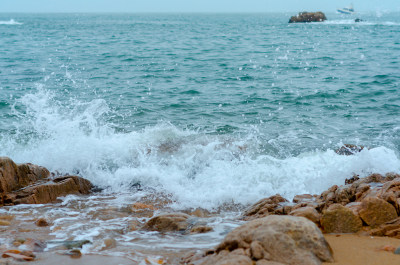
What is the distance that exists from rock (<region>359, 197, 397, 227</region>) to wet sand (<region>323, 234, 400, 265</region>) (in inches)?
10.9

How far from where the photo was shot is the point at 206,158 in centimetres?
860

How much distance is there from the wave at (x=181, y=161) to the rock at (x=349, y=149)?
27 cm

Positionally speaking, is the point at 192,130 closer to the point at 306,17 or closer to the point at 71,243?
the point at 71,243

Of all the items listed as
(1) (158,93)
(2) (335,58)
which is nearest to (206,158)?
(1) (158,93)

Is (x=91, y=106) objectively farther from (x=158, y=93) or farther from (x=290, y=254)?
(x=290, y=254)

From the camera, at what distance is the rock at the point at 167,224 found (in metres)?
5.13

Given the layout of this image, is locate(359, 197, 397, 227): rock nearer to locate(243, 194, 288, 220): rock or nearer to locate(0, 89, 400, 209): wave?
locate(243, 194, 288, 220): rock

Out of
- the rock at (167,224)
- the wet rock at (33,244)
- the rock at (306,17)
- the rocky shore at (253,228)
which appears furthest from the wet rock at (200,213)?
the rock at (306,17)

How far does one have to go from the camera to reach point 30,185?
22.3 feet

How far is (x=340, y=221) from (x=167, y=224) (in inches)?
80.3

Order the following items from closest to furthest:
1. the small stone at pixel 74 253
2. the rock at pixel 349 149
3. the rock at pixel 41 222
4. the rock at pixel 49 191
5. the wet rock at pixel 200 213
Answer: the small stone at pixel 74 253 → the rock at pixel 41 222 → the wet rock at pixel 200 213 → the rock at pixel 49 191 → the rock at pixel 349 149

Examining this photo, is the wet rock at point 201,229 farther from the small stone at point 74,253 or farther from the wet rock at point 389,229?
the wet rock at point 389,229

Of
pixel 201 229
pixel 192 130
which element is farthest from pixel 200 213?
pixel 192 130

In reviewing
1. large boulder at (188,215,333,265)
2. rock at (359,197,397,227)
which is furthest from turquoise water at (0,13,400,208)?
large boulder at (188,215,333,265)
